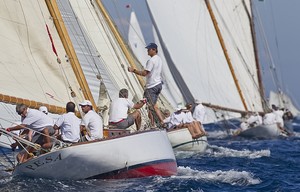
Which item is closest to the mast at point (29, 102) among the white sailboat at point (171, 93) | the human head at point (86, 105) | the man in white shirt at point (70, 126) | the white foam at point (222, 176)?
the man in white shirt at point (70, 126)

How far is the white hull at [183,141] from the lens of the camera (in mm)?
30453

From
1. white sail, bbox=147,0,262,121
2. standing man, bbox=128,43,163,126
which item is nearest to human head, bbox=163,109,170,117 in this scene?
standing man, bbox=128,43,163,126

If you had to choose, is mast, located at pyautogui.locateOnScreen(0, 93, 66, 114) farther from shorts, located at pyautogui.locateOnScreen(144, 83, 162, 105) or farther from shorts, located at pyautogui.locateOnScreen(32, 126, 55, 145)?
shorts, located at pyautogui.locateOnScreen(144, 83, 162, 105)

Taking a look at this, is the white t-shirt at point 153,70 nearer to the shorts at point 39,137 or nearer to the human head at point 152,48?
the human head at point 152,48

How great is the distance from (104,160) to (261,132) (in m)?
27.5

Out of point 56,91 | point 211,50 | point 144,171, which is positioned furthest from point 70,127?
point 211,50

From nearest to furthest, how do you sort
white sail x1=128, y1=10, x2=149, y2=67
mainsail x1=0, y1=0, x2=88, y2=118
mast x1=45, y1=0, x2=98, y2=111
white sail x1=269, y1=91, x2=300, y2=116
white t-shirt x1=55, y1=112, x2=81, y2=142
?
white t-shirt x1=55, y1=112, x2=81, y2=142
mast x1=45, y1=0, x2=98, y2=111
mainsail x1=0, y1=0, x2=88, y2=118
white sail x1=128, y1=10, x2=149, y2=67
white sail x1=269, y1=91, x2=300, y2=116

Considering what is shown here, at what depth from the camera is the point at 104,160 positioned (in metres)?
19.7

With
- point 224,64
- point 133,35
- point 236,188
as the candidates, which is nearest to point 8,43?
point 236,188

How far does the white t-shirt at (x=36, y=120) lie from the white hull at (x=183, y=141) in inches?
388

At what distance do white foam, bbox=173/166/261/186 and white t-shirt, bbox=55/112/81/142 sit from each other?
2.31 meters

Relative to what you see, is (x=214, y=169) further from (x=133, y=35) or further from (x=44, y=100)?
(x=133, y=35)

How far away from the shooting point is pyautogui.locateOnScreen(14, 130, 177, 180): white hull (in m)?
19.5

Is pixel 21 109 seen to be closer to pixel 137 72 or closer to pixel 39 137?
pixel 39 137
